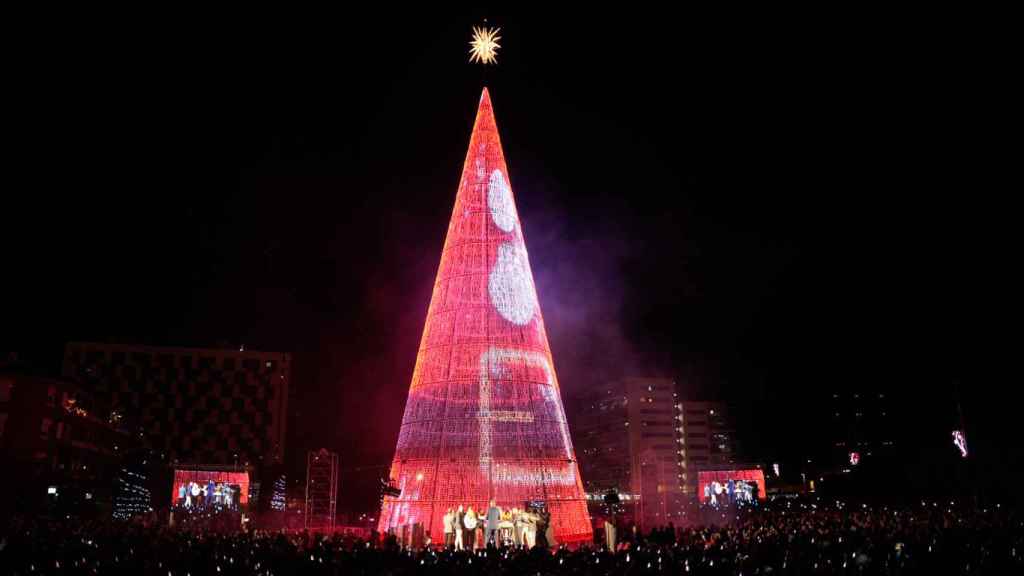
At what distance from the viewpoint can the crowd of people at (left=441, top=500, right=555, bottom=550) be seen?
19.5 meters

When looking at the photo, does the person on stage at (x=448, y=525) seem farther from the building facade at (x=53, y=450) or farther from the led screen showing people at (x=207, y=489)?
the building facade at (x=53, y=450)

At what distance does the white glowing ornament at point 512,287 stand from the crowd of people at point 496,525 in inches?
215

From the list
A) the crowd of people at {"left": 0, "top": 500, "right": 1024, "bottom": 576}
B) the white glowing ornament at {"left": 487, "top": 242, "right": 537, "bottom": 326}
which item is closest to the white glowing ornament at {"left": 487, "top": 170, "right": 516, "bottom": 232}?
the white glowing ornament at {"left": 487, "top": 242, "right": 537, "bottom": 326}

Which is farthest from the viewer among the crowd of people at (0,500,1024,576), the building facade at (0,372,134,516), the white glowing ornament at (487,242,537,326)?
the building facade at (0,372,134,516)

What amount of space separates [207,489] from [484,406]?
23.6 meters

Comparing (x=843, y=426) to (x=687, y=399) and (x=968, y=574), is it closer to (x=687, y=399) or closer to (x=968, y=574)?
(x=687, y=399)

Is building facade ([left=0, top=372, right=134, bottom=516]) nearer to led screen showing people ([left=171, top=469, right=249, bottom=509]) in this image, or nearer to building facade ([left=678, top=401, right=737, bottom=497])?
led screen showing people ([left=171, top=469, right=249, bottom=509])

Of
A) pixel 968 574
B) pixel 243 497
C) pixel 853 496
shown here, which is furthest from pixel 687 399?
pixel 968 574

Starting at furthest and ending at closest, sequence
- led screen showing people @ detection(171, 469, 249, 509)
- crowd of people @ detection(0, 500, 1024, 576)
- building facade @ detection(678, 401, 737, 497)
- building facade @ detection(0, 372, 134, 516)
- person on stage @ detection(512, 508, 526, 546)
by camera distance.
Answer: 1. building facade @ detection(678, 401, 737, 497)
2. led screen showing people @ detection(171, 469, 249, 509)
3. building facade @ detection(0, 372, 134, 516)
4. person on stage @ detection(512, 508, 526, 546)
5. crowd of people @ detection(0, 500, 1024, 576)

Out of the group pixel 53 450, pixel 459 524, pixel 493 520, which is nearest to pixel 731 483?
pixel 493 520

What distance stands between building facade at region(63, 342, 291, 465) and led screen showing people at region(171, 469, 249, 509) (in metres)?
15.1

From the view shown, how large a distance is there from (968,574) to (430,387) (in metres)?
13.7

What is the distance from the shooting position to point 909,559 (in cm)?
1423

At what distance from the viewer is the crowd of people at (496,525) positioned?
19.5 meters
